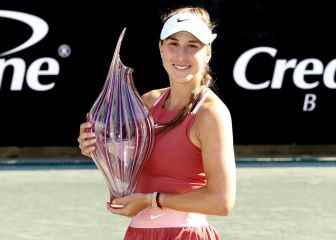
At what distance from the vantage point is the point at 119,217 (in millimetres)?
8523

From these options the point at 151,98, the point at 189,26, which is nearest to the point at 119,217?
the point at 151,98

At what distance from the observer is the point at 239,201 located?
30.4 ft

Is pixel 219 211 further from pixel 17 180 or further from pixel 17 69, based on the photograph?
pixel 17 69

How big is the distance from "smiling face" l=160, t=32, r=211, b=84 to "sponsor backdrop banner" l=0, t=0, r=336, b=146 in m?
9.29

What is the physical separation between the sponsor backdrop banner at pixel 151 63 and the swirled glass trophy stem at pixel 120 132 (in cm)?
927

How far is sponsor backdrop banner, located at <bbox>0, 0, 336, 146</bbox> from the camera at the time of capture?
40.5ft

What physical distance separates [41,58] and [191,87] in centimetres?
958

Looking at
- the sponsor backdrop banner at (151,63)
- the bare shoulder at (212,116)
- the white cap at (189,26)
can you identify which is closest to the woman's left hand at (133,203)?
the bare shoulder at (212,116)

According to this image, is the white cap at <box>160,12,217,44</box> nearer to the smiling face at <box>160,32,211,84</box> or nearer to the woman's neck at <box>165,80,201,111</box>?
the smiling face at <box>160,32,211,84</box>

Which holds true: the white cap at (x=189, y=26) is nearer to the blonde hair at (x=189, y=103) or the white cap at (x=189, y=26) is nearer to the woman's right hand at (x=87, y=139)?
the blonde hair at (x=189, y=103)

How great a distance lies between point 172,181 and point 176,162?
7cm

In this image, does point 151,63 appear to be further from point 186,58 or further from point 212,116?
point 212,116

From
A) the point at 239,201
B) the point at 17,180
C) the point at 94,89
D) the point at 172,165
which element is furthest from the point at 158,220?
the point at 94,89

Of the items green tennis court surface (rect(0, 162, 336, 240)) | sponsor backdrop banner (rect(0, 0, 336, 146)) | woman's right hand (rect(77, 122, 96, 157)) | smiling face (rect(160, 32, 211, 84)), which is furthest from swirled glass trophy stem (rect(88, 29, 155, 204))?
sponsor backdrop banner (rect(0, 0, 336, 146))
